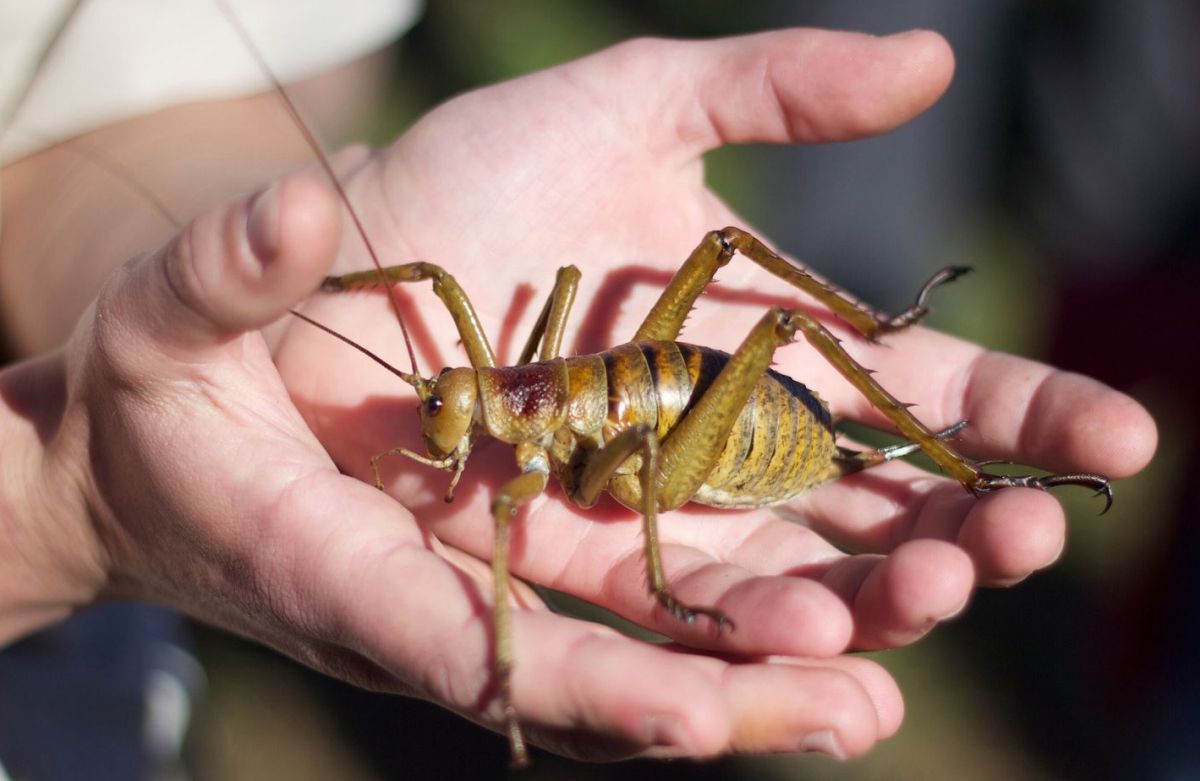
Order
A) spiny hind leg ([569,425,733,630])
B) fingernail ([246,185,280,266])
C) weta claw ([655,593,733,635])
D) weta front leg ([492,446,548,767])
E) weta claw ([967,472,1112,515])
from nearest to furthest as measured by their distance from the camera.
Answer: fingernail ([246,185,280,266]) → weta front leg ([492,446,548,767]) → weta claw ([655,593,733,635]) → spiny hind leg ([569,425,733,630]) → weta claw ([967,472,1112,515])

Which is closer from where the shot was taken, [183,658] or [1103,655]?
[183,658]

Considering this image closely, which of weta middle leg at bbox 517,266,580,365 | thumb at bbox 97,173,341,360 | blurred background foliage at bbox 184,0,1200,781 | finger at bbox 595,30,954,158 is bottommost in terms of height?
blurred background foliage at bbox 184,0,1200,781

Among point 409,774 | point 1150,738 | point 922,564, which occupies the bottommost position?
point 409,774

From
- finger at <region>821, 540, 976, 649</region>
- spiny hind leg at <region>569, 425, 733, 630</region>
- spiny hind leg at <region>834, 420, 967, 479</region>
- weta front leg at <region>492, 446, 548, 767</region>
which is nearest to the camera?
weta front leg at <region>492, 446, 548, 767</region>

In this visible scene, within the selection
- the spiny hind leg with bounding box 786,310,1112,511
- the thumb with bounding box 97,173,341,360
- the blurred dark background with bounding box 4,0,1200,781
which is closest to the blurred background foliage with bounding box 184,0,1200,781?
the blurred dark background with bounding box 4,0,1200,781

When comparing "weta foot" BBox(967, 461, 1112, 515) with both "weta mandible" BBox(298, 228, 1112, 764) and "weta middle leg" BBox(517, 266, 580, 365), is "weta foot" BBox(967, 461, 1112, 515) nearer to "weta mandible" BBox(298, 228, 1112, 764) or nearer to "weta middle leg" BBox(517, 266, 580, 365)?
"weta mandible" BBox(298, 228, 1112, 764)

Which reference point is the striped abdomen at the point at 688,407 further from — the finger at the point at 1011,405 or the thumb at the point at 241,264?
the thumb at the point at 241,264

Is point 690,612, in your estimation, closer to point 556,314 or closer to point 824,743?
point 824,743

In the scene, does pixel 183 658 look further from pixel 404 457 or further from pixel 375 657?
pixel 375 657

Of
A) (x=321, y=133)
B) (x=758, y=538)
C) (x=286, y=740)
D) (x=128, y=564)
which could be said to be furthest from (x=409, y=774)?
(x=321, y=133)
